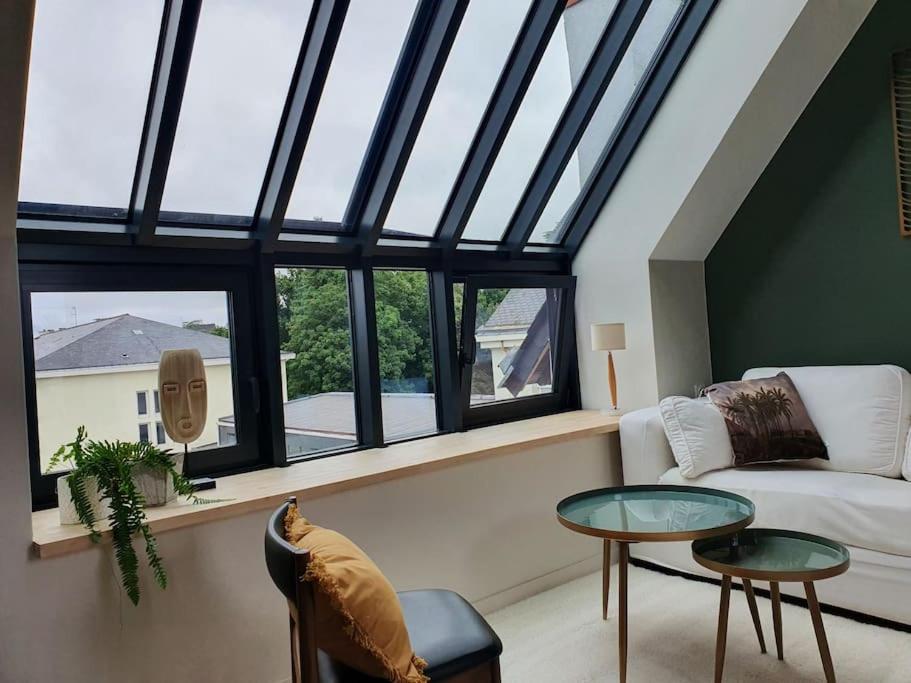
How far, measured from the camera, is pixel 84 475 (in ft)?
7.40

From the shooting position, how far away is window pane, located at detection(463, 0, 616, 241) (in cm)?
367

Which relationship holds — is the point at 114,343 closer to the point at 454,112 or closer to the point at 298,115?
the point at 298,115

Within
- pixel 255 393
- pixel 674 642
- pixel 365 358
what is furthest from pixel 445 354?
pixel 674 642

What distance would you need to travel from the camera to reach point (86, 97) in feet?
8.23

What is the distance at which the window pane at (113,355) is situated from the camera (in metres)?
2.68

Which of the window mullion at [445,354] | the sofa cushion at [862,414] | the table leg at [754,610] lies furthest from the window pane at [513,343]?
the table leg at [754,610]

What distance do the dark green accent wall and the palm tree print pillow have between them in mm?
634

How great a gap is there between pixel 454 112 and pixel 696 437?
2.04m

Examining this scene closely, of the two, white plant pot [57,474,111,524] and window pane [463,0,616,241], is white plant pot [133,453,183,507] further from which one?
window pane [463,0,616,241]

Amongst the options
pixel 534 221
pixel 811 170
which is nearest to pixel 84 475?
pixel 534 221

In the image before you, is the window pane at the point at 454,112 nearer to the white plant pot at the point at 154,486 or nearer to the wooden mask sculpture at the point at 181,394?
the wooden mask sculpture at the point at 181,394

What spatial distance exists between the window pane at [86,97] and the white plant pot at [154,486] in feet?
3.75

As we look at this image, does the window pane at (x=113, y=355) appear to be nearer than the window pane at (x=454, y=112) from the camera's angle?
Yes

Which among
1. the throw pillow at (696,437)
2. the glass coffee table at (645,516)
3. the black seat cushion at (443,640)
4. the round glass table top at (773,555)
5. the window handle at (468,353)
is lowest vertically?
the black seat cushion at (443,640)
